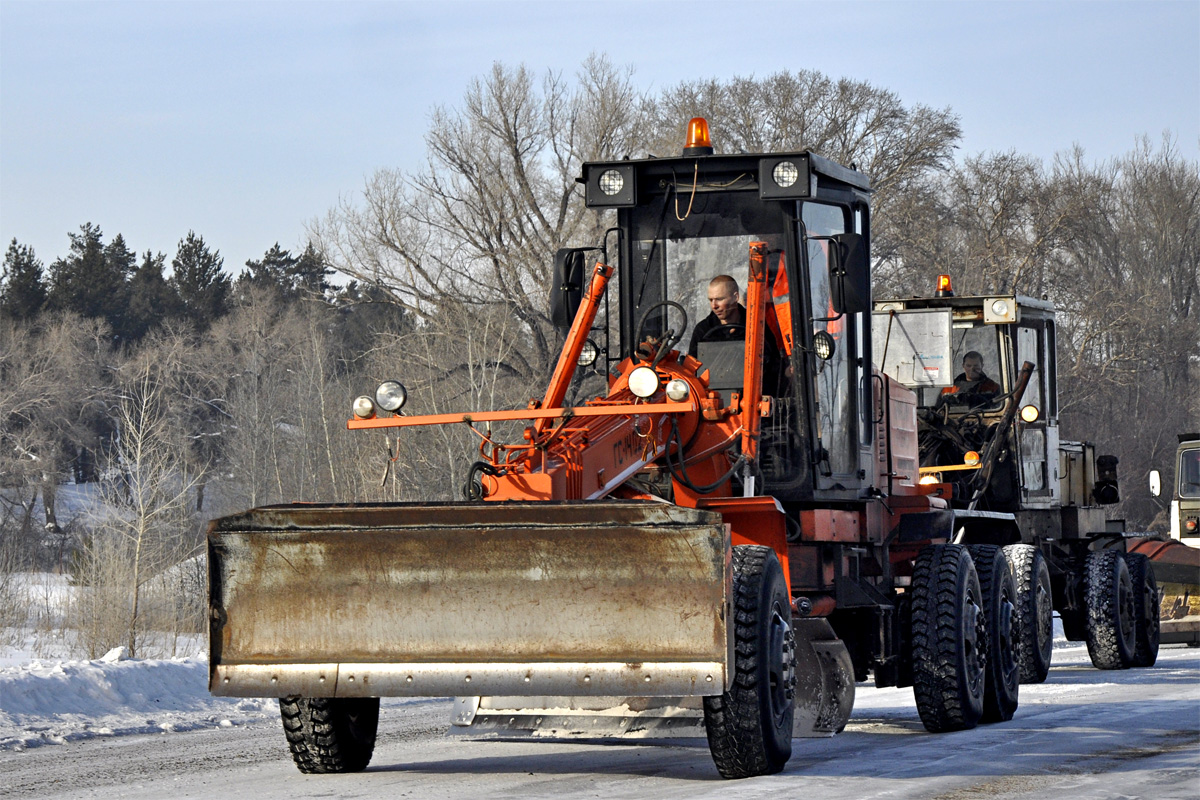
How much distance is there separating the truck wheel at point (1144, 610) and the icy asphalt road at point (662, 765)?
15.7ft

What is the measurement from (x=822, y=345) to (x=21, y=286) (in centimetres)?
5743

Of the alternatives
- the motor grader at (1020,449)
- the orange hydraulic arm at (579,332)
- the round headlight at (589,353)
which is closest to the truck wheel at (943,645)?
the round headlight at (589,353)

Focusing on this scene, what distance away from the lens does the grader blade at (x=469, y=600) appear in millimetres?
6535

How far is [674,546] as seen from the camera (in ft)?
21.6

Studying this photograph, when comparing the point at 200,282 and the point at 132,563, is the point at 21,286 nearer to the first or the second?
the point at 200,282

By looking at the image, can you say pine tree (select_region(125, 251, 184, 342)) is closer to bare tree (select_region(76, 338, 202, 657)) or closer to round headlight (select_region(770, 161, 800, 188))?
bare tree (select_region(76, 338, 202, 657))

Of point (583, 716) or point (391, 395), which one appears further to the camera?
point (583, 716)

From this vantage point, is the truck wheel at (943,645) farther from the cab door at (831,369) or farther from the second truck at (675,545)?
the cab door at (831,369)

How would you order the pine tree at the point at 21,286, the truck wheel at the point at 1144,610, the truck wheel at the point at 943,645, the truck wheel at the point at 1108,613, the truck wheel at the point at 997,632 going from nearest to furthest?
1. the truck wheel at the point at 943,645
2. the truck wheel at the point at 997,632
3. the truck wheel at the point at 1108,613
4. the truck wheel at the point at 1144,610
5. the pine tree at the point at 21,286

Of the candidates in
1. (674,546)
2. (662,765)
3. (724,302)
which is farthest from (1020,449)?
(674,546)

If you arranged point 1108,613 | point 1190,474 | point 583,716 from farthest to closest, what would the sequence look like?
point 1190,474
point 1108,613
point 583,716

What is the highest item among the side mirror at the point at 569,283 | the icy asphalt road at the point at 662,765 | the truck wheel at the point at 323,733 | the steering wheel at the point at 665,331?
the side mirror at the point at 569,283

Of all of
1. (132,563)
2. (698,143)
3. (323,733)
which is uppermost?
(698,143)

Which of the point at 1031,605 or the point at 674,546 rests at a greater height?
the point at 674,546
